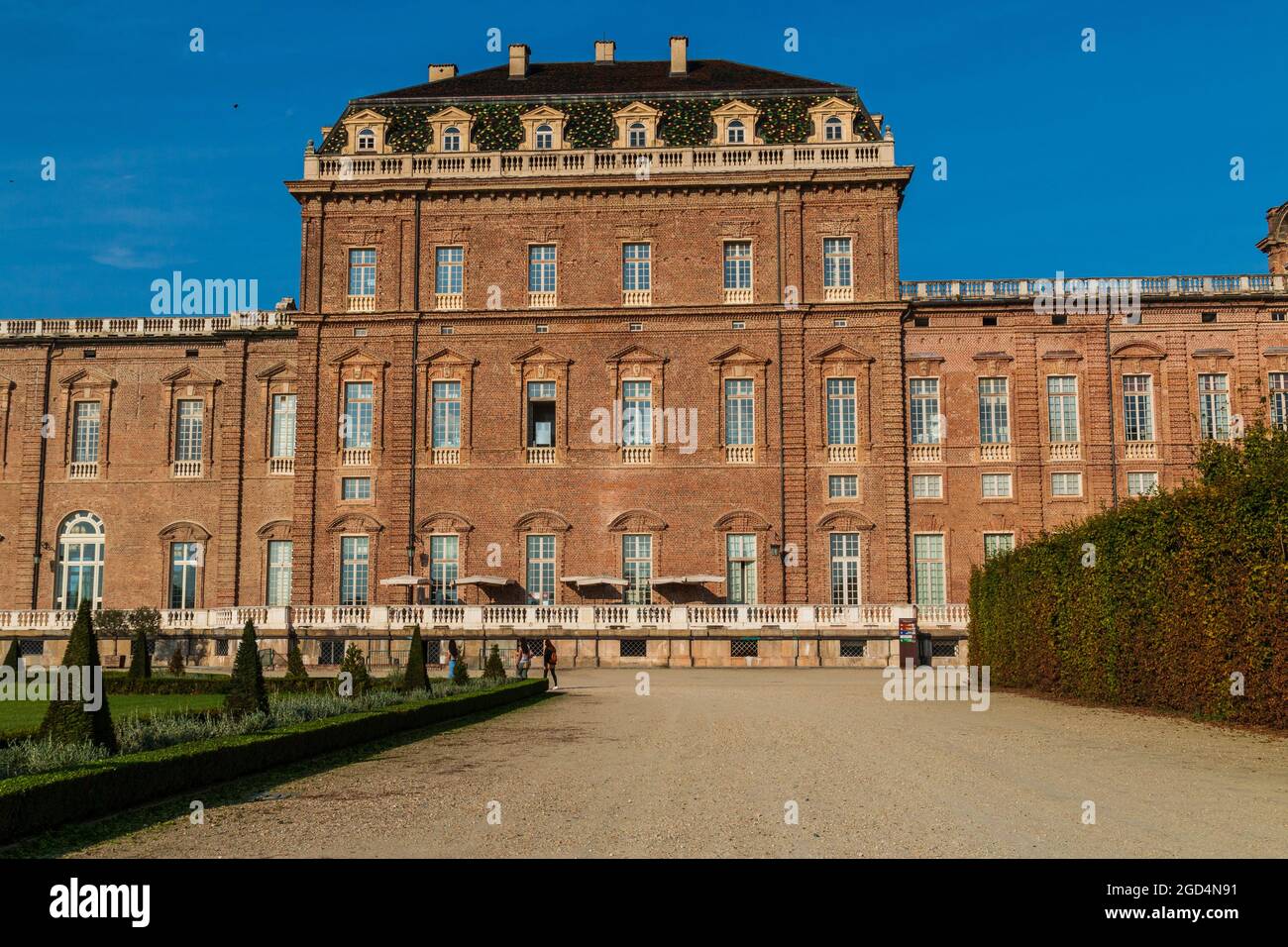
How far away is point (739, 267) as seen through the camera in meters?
44.1

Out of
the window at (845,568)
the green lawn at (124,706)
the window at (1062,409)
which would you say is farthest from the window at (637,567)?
the green lawn at (124,706)

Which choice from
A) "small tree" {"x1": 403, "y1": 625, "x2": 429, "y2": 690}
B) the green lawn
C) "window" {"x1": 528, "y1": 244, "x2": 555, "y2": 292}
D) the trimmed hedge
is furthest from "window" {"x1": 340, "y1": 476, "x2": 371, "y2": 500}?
the trimmed hedge

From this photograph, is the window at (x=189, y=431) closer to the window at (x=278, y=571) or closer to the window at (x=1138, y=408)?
the window at (x=278, y=571)

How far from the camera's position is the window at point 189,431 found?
1849 inches

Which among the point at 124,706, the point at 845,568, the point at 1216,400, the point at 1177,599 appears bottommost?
the point at 124,706

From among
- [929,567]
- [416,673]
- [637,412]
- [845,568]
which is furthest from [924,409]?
[416,673]

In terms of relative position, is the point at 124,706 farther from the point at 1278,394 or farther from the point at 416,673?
the point at 1278,394

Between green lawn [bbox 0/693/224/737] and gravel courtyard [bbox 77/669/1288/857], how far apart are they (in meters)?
5.08

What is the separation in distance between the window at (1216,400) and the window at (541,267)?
77.0ft

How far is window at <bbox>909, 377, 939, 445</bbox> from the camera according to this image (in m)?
43.8

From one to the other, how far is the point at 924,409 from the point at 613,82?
17293mm

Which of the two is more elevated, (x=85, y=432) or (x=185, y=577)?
(x=85, y=432)
